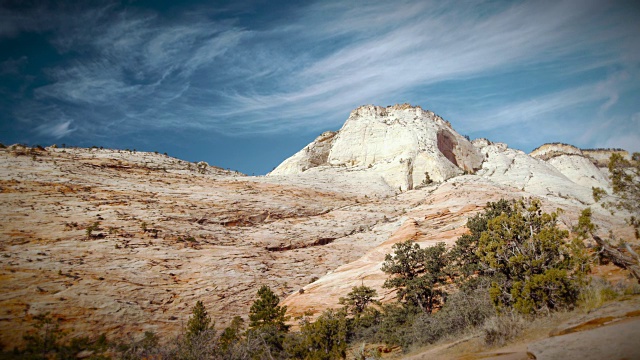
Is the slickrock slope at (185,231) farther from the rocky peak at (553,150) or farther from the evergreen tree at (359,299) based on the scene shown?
the rocky peak at (553,150)

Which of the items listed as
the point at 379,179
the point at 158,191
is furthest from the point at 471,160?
the point at 158,191

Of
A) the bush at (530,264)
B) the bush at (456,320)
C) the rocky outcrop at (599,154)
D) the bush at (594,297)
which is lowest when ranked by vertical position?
the bush at (456,320)

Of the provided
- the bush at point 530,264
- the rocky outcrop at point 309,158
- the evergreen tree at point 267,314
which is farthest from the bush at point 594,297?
the rocky outcrop at point 309,158

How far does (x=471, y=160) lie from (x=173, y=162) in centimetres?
5767

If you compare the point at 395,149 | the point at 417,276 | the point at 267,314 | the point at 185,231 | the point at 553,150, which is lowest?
the point at 267,314

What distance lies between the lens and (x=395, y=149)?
61.7 meters

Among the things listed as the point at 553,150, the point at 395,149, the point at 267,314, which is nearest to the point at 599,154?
the point at 553,150

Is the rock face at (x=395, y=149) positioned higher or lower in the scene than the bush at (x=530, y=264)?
higher

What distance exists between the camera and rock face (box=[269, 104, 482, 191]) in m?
55.2

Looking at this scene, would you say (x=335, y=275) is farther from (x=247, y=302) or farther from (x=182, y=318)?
(x=182, y=318)

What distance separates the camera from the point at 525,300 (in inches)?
417

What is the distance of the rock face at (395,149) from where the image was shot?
55.2 m

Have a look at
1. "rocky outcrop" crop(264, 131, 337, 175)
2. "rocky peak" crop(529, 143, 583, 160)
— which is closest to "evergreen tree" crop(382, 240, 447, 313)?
"rocky outcrop" crop(264, 131, 337, 175)

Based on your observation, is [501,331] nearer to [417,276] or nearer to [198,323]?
[417,276]
